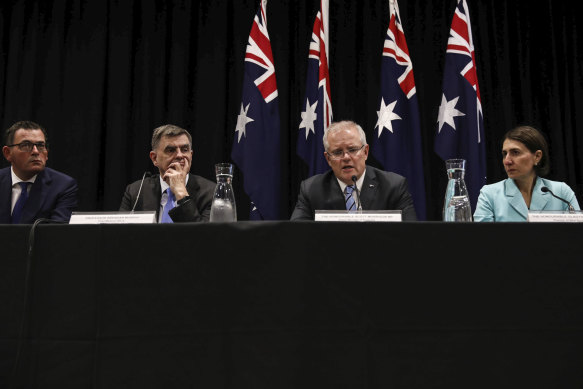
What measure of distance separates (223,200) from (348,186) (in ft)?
3.65

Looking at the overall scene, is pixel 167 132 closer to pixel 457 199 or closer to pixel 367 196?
pixel 367 196

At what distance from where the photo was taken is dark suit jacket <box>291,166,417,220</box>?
250cm

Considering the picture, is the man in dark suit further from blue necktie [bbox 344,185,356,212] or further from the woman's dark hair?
the woman's dark hair

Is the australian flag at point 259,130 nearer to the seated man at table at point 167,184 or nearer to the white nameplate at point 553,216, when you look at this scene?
the seated man at table at point 167,184

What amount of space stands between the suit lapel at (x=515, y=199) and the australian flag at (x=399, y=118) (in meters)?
1.12

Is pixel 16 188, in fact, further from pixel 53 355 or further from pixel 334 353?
pixel 334 353

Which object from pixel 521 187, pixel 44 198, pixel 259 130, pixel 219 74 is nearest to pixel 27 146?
pixel 44 198

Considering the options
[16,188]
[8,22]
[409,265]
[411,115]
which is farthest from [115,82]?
[409,265]

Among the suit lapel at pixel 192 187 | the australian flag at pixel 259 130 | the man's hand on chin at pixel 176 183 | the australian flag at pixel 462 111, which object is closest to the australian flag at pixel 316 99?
the australian flag at pixel 259 130

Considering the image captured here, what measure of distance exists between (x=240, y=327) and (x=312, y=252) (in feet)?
0.89

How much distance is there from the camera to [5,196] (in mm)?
2896

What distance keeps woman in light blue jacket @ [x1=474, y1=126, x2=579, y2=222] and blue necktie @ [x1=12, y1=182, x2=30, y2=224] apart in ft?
8.44

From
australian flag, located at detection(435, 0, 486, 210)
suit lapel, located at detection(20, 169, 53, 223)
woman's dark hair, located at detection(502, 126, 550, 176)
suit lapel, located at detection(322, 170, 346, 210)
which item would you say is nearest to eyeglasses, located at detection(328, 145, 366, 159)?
suit lapel, located at detection(322, 170, 346, 210)

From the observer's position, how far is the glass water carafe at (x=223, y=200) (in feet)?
5.53
